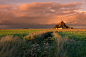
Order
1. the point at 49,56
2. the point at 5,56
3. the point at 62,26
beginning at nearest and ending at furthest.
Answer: the point at 5,56, the point at 49,56, the point at 62,26

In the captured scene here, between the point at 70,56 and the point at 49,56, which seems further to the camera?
the point at 70,56

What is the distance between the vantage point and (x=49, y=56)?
281 inches

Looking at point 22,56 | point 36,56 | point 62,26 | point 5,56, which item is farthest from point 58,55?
point 62,26

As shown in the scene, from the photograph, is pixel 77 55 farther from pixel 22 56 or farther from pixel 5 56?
pixel 5 56

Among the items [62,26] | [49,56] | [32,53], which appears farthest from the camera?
[62,26]

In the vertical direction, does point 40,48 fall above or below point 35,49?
below

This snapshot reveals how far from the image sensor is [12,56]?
6.90 m

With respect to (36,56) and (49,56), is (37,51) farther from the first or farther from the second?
(49,56)

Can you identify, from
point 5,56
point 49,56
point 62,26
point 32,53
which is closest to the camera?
point 5,56

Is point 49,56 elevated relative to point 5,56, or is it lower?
lower

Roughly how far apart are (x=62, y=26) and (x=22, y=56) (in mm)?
173523

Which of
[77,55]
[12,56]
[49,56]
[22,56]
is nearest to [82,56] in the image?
[77,55]

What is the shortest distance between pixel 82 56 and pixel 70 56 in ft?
3.33

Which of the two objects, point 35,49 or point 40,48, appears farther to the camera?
point 40,48
